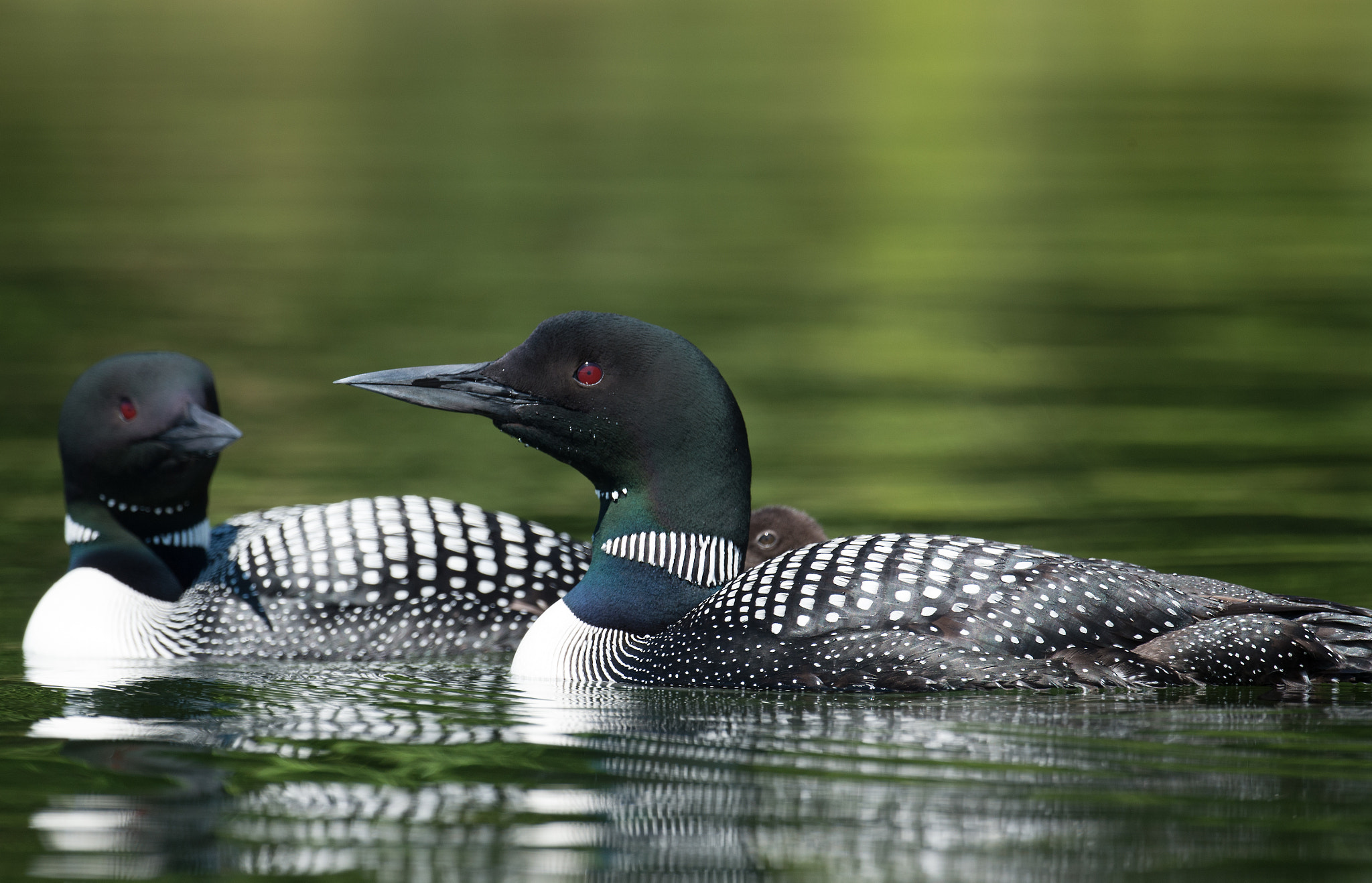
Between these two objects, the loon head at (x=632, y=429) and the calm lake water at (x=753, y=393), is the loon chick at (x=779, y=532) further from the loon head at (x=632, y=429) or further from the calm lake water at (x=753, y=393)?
the loon head at (x=632, y=429)

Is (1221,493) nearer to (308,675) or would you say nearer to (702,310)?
(308,675)

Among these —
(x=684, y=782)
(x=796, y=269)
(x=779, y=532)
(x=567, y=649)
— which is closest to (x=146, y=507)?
(x=567, y=649)

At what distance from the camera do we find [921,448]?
28.2 feet

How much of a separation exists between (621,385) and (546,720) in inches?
37.0

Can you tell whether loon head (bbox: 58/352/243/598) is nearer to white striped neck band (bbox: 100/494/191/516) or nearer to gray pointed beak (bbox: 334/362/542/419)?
white striped neck band (bbox: 100/494/191/516)

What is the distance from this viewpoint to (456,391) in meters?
5.24

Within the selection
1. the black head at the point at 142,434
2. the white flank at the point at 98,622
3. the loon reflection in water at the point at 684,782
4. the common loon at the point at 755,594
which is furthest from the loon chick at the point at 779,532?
the white flank at the point at 98,622

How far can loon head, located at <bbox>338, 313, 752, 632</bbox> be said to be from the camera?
5.20 meters

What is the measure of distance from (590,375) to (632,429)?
182mm

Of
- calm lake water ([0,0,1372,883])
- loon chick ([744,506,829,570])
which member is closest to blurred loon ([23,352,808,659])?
calm lake water ([0,0,1372,883])

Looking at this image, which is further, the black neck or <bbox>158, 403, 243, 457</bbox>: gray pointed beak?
the black neck

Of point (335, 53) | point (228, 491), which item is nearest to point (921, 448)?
point (228, 491)

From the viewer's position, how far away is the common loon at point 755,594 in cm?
488

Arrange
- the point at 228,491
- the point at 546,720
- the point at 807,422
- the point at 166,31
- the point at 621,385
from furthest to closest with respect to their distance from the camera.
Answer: the point at 166,31 < the point at 807,422 < the point at 228,491 < the point at 621,385 < the point at 546,720
